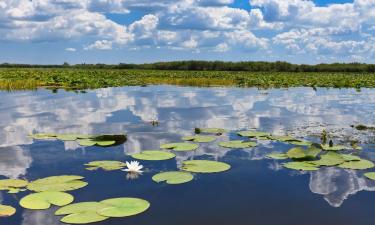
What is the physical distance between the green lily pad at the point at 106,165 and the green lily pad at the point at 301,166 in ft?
7.81

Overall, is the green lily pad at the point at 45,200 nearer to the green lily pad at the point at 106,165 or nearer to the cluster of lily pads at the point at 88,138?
the green lily pad at the point at 106,165

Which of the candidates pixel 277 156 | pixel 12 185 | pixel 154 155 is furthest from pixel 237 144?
pixel 12 185

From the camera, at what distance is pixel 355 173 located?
221 inches

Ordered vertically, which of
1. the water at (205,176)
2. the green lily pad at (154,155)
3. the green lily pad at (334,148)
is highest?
the green lily pad at (334,148)

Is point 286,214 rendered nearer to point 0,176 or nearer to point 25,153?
point 0,176

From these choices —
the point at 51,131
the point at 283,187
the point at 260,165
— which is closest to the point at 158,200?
the point at 283,187

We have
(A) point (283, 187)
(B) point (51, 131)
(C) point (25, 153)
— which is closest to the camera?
(A) point (283, 187)

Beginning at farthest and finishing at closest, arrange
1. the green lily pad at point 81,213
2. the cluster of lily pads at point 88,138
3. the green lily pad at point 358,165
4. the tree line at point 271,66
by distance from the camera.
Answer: the tree line at point 271,66
the cluster of lily pads at point 88,138
the green lily pad at point 358,165
the green lily pad at point 81,213

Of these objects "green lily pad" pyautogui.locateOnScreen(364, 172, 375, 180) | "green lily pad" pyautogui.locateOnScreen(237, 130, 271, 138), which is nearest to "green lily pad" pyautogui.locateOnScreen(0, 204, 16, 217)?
"green lily pad" pyautogui.locateOnScreen(364, 172, 375, 180)

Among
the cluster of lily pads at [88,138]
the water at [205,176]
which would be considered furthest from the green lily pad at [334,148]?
the cluster of lily pads at [88,138]

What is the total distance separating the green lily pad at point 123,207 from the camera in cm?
385

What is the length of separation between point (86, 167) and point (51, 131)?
11.3ft

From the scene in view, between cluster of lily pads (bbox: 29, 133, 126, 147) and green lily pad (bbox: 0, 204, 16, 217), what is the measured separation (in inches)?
124

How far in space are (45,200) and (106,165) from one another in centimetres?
155
